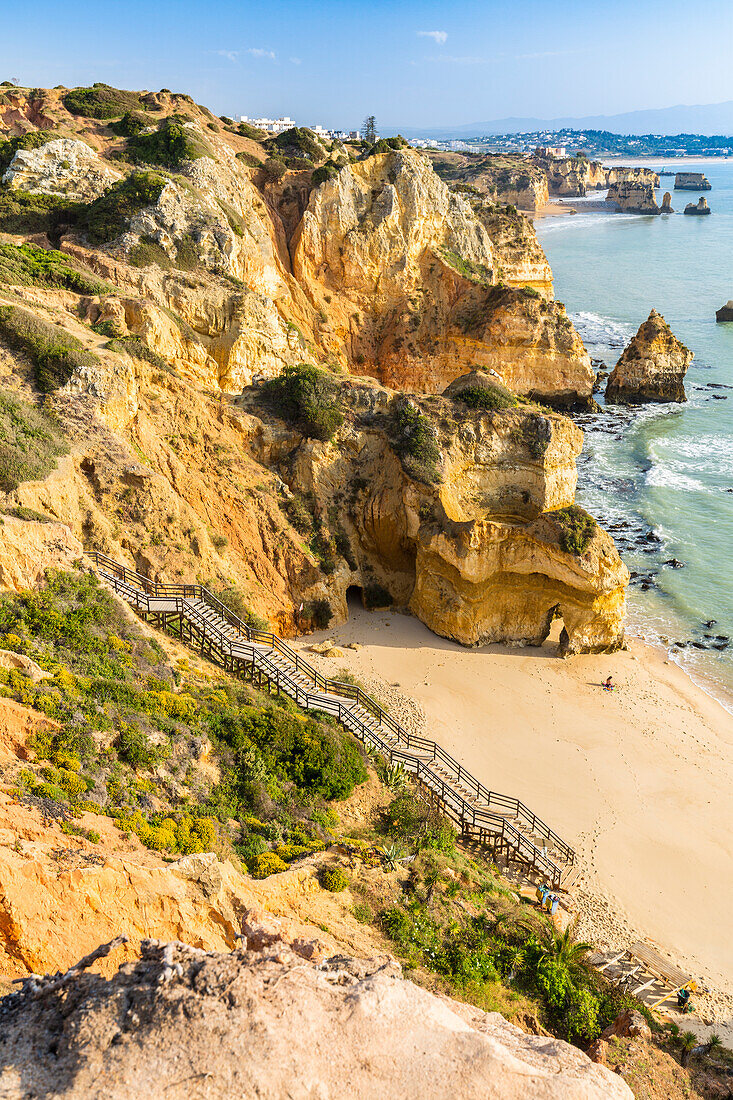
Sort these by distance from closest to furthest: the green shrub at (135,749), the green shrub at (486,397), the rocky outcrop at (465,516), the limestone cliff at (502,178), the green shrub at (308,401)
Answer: the green shrub at (135,749)
the rocky outcrop at (465,516)
the green shrub at (308,401)
the green shrub at (486,397)
the limestone cliff at (502,178)

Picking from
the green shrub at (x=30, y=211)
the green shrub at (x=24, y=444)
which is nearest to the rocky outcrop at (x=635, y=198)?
the green shrub at (x=30, y=211)

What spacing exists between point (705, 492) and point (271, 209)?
115 ft

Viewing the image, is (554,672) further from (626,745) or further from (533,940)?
(533,940)

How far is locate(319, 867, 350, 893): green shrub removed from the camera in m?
13.5

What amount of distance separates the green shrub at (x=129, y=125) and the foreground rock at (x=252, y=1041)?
51507 mm

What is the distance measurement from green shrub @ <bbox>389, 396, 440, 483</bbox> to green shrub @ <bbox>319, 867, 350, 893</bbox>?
17.9 m

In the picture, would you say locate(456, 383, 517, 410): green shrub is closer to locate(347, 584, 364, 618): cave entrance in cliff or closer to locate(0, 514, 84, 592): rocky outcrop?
locate(347, 584, 364, 618): cave entrance in cliff

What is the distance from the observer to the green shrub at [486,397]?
103 ft

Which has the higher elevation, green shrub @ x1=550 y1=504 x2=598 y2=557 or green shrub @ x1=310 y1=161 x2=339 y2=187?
green shrub @ x1=310 y1=161 x2=339 y2=187

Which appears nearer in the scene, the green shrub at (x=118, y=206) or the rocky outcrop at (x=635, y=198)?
the green shrub at (x=118, y=206)

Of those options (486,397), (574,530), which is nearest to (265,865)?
(574,530)

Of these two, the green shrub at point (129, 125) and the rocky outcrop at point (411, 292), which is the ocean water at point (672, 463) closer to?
the rocky outcrop at point (411, 292)

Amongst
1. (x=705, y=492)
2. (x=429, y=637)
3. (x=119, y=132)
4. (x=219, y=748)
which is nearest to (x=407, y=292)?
(x=119, y=132)

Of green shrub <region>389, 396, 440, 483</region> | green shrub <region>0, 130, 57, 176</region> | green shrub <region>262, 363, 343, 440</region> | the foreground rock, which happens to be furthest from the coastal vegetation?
green shrub <region>0, 130, 57, 176</region>
